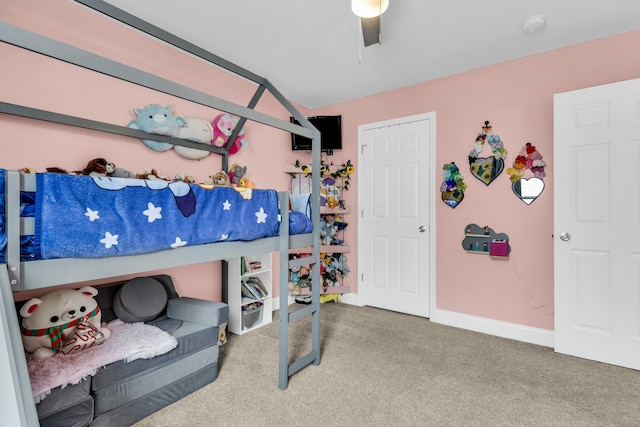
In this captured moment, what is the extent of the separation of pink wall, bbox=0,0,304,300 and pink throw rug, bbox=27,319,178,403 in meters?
0.78

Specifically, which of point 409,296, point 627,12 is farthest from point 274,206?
point 627,12

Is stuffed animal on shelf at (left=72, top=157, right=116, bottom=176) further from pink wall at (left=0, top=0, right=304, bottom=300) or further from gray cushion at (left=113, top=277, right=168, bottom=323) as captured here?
gray cushion at (left=113, top=277, right=168, bottom=323)

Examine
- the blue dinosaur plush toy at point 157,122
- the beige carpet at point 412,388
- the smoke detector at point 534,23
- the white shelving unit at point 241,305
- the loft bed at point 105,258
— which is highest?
the smoke detector at point 534,23

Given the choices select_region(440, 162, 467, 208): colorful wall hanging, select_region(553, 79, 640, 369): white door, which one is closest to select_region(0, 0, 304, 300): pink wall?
select_region(440, 162, 467, 208): colorful wall hanging

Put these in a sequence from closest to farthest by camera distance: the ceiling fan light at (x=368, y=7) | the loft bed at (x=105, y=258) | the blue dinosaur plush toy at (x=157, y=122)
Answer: the loft bed at (x=105, y=258) → the ceiling fan light at (x=368, y=7) → the blue dinosaur plush toy at (x=157, y=122)

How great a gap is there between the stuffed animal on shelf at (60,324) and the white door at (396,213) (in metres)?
2.65

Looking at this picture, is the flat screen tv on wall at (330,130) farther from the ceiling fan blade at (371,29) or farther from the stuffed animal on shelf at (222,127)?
the ceiling fan blade at (371,29)

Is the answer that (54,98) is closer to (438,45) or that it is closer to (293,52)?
(293,52)

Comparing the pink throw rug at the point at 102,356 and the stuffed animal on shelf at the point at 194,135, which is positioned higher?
the stuffed animal on shelf at the point at 194,135

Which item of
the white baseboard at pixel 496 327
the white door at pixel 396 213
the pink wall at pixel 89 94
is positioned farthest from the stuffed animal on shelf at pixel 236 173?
the white baseboard at pixel 496 327

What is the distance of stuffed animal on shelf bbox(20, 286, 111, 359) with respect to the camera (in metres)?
1.64

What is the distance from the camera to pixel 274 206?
202cm

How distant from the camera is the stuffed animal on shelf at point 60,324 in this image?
1.64 m

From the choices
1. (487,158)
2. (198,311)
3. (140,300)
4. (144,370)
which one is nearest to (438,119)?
(487,158)
